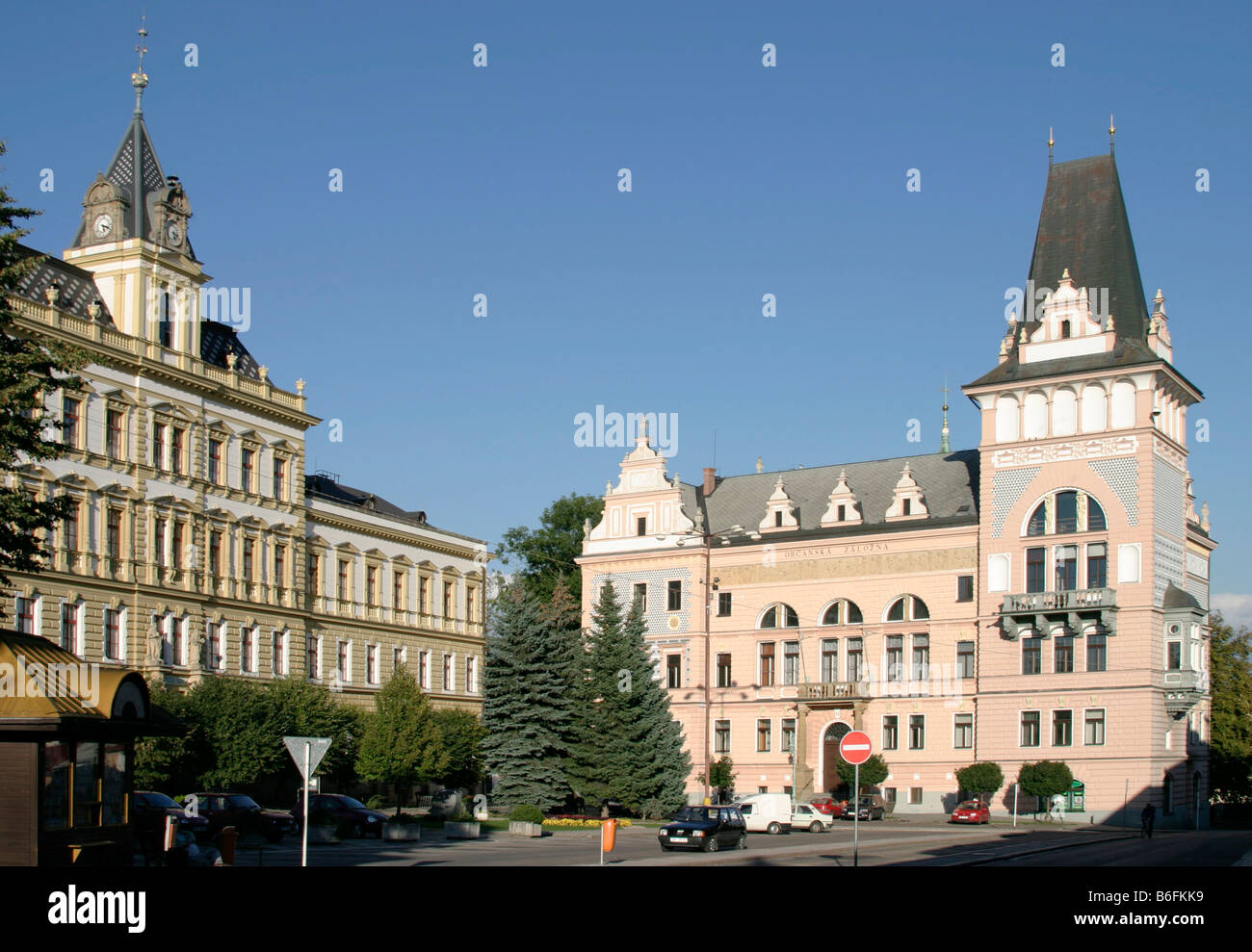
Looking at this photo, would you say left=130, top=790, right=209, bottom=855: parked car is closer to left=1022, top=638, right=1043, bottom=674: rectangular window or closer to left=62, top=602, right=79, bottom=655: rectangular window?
left=62, top=602, right=79, bottom=655: rectangular window

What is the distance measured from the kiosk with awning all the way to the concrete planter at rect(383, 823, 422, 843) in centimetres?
2376

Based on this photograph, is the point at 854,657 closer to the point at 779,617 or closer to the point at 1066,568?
the point at 779,617

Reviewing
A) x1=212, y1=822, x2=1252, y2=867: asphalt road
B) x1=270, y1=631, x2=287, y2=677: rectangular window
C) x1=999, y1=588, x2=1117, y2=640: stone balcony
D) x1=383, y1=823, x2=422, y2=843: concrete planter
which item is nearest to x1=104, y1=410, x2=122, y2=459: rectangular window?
x1=270, y1=631, x2=287, y2=677: rectangular window

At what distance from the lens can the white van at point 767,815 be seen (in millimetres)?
56000

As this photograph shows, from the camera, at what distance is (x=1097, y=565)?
7288cm

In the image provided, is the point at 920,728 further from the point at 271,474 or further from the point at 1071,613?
the point at 271,474

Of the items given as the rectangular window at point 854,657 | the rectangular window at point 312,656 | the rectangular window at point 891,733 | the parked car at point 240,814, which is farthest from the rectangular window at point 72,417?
the rectangular window at point 891,733

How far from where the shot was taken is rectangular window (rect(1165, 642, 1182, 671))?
72.1 metres

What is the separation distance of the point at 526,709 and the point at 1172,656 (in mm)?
Answer: 32308

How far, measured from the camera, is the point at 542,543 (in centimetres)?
11006

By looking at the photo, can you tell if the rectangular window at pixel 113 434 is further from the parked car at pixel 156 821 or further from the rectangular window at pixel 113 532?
the parked car at pixel 156 821
